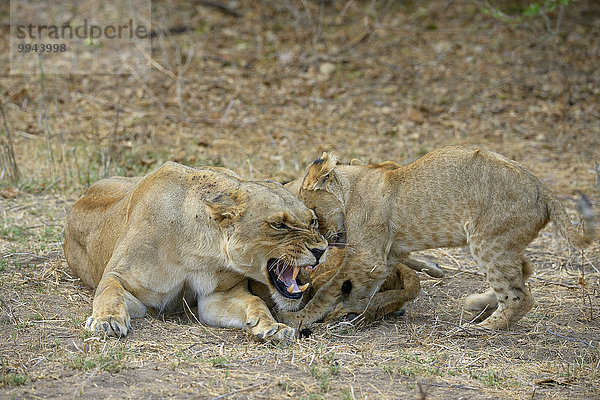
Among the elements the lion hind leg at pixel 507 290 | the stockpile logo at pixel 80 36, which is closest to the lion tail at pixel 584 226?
the lion hind leg at pixel 507 290

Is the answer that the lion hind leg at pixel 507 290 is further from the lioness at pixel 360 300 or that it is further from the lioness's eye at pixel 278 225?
the lioness's eye at pixel 278 225

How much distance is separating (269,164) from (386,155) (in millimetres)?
1483

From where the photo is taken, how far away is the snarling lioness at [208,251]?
165 inches

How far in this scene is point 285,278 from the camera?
451 cm

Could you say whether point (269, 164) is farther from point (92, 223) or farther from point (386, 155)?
point (92, 223)

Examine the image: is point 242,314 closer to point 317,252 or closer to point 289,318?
point 289,318

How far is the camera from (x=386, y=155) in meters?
9.28

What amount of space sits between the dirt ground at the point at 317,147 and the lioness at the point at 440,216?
0.89 ft

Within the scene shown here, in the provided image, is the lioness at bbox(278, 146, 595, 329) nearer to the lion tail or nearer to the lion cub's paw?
the lion tail

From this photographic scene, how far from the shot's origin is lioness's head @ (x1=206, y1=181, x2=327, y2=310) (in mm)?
4195

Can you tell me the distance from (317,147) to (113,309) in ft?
18.4

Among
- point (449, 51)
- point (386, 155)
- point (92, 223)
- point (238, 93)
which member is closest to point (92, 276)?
point (92, 223)

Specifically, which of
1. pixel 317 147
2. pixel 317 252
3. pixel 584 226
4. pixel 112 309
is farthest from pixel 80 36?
pixel 584 226

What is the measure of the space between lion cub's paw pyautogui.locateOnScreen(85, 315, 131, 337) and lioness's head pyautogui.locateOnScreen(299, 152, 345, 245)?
5.26ft
